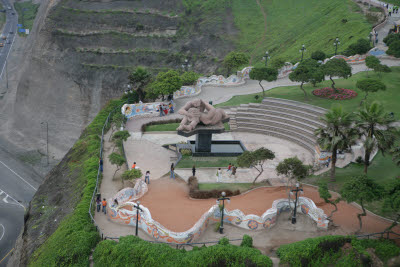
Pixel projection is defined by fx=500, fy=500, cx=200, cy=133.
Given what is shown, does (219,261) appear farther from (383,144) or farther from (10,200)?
(10,200)

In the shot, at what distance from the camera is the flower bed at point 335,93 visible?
6017 cm

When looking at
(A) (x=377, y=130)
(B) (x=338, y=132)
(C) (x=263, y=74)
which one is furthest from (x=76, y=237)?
(C) (x=263, y=74)

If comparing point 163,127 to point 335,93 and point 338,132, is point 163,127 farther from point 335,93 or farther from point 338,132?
point 338,132

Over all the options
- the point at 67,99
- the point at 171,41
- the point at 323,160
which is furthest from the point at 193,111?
the point at 171,41

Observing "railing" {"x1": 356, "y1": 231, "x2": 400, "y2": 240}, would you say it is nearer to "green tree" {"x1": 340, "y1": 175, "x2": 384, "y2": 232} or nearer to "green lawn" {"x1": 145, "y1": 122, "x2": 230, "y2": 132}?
A: "green tree" {"x1": 340, "y1": 175, "x2": 384, "y2": 232}

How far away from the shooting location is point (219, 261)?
107 ft

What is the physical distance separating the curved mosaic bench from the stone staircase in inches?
542

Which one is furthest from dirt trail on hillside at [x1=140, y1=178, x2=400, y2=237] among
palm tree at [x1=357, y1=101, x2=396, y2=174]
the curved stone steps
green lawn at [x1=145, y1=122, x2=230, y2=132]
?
green lawn at [x1=145, y1=122, x2=230, y2=132]

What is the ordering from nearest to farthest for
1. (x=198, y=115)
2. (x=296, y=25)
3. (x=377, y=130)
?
1. (x=377, y=130)
2. (x=198, y=115)
3. (x=296, y=25)

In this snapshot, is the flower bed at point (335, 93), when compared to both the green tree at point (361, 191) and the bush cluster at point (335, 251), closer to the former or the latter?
the green tree at point (361, 191)

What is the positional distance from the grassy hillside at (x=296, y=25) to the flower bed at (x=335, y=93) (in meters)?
25.5

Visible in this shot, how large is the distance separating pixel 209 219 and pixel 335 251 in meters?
10.2

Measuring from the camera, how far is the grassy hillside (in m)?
93.6

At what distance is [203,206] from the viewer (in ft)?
136
